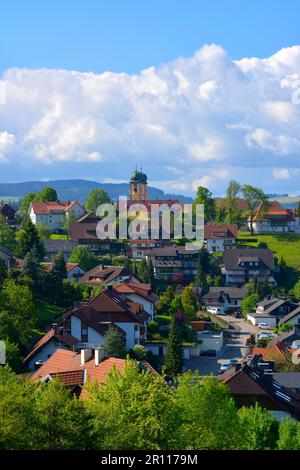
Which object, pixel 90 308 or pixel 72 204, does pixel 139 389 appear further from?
pixel 72 204

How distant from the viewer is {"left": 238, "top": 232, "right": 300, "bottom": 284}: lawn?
97.3 m

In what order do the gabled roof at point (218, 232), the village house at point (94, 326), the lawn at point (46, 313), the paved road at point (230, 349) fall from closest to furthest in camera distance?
the village house at point (94, 326), the paved road at point (230, 349), the lawn at point (46, 313), the gabled roof at point (218, 232)

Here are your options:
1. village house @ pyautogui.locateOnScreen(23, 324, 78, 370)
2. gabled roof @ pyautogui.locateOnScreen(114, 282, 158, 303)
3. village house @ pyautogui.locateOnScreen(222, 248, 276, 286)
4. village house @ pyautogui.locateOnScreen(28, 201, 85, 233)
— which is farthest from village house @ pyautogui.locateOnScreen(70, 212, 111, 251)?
village house @ pyautogui.locateOnScreen(23, 324, 78, 370)

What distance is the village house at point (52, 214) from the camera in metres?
108

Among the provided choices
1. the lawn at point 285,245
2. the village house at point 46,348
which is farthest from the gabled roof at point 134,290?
the lawn at point 285,245

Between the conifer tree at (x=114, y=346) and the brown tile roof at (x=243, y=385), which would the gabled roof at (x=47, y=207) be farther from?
the brown tile roof at (x=243, y=385)

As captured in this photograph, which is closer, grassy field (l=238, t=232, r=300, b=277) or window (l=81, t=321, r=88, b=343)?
window (l=81, t=321, r=88, b=343)

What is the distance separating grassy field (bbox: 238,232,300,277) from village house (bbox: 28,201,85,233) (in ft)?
71.5

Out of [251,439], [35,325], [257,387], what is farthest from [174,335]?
[251,439]

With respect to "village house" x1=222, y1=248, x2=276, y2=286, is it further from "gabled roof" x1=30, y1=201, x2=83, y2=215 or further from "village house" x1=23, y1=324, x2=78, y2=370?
"village house" x1=23, y1=324, x2=78, y2=370

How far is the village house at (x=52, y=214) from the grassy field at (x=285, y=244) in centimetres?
2178

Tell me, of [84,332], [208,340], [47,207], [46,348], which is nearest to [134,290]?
[208,340]

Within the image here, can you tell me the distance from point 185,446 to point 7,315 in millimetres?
23707
